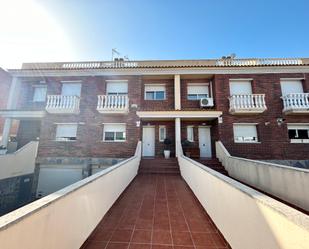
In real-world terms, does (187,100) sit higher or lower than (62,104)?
higher

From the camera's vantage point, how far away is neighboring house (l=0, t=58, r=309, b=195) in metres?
9.72

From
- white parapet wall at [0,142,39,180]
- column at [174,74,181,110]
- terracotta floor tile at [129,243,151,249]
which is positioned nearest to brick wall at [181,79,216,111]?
column at [174,74,181,110]

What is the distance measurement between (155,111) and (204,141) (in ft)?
14.2

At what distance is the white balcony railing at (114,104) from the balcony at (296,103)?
34.2 feet

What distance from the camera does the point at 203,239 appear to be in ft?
8.86

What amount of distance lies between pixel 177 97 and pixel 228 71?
399 centimetres

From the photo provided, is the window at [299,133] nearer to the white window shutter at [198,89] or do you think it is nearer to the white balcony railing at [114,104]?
the white window shutter at [198,89]

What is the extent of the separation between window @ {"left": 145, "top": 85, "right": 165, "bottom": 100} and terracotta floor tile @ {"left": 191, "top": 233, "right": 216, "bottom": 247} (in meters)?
9.63

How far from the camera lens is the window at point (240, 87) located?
414 inches

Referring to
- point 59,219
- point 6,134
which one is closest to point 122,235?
point 59,219

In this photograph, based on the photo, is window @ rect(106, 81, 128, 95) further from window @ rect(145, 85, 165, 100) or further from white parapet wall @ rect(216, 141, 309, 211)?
white parapet wall @ rect(216, 141, 309, 211)

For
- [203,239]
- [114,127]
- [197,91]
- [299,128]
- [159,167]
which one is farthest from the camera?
[197,91]

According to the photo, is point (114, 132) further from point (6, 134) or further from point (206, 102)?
point (6, 134)

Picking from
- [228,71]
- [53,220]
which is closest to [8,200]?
[53,220]
